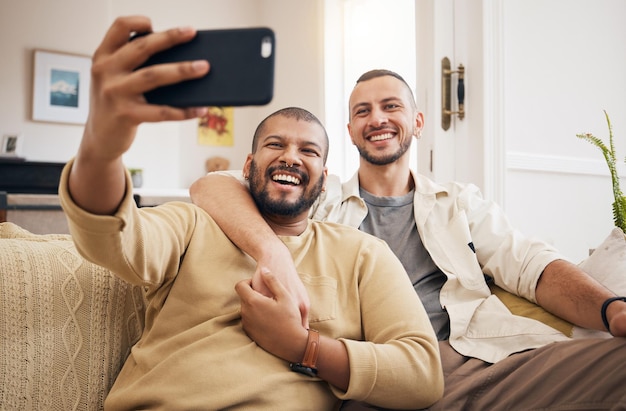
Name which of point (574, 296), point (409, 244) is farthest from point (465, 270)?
point (574, 296)

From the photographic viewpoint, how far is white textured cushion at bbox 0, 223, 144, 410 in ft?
3.78

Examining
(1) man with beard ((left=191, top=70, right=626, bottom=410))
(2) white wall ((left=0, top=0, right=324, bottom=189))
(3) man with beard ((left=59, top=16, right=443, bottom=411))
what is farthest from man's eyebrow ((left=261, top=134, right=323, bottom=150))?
(2) white wall ((left=0, top=0, right=324, bottom=189))

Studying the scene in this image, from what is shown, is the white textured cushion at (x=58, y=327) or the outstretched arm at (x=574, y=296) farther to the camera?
the outstretched arm at (x=574, y=296)

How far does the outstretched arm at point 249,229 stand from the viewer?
3.79ft

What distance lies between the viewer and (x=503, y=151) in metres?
2.71

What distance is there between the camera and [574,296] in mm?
1434

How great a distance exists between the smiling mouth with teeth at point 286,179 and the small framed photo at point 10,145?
4.57 metres

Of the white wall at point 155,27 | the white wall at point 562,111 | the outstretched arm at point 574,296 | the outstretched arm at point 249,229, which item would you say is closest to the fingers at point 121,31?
the outstretched arm at point 249,229

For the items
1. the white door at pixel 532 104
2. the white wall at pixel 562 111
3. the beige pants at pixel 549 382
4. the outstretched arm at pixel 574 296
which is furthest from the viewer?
the white wall at pixel 562 111

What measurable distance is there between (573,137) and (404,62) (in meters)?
1.26

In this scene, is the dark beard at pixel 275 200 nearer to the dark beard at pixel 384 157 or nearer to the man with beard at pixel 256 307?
the man with beard at pixel 256 307

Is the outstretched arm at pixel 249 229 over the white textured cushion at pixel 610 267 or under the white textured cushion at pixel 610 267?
over

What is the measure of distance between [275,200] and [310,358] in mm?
409

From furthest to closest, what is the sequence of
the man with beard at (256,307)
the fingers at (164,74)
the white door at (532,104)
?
the white door at (532,104), the man with beard at (256,307), the fingers at (164,74)
